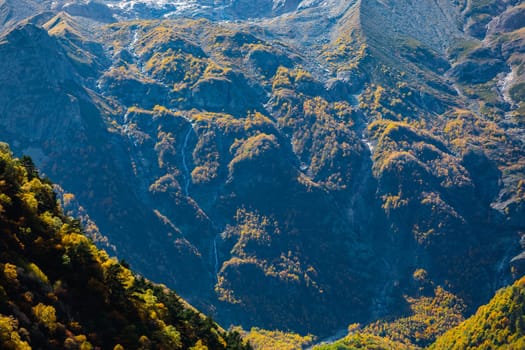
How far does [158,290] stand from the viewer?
416 ft

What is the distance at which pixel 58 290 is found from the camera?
290 feet

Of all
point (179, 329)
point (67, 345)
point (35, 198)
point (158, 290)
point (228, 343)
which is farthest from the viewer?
point (228, 343)

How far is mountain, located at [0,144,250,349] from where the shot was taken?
80875mm

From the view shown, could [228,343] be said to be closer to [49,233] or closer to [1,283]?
[49,233]

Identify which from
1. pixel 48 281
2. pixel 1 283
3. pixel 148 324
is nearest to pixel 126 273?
pixel 148 324

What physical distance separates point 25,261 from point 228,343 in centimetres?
6201

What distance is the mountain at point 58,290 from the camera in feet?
265

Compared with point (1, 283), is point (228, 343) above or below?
above

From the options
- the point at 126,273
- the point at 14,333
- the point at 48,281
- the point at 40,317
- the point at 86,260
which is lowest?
the point at 14,333

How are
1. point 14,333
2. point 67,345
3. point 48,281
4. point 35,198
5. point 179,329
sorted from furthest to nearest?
point 179,329, point 35,198, point 48,281, point 67,345, point 14,333

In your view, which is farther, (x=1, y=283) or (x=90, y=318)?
(x=90, y=318)

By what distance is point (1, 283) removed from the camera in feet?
264

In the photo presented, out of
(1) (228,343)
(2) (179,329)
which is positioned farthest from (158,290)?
(1) (228,343)

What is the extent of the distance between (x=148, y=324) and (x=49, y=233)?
20190mm
